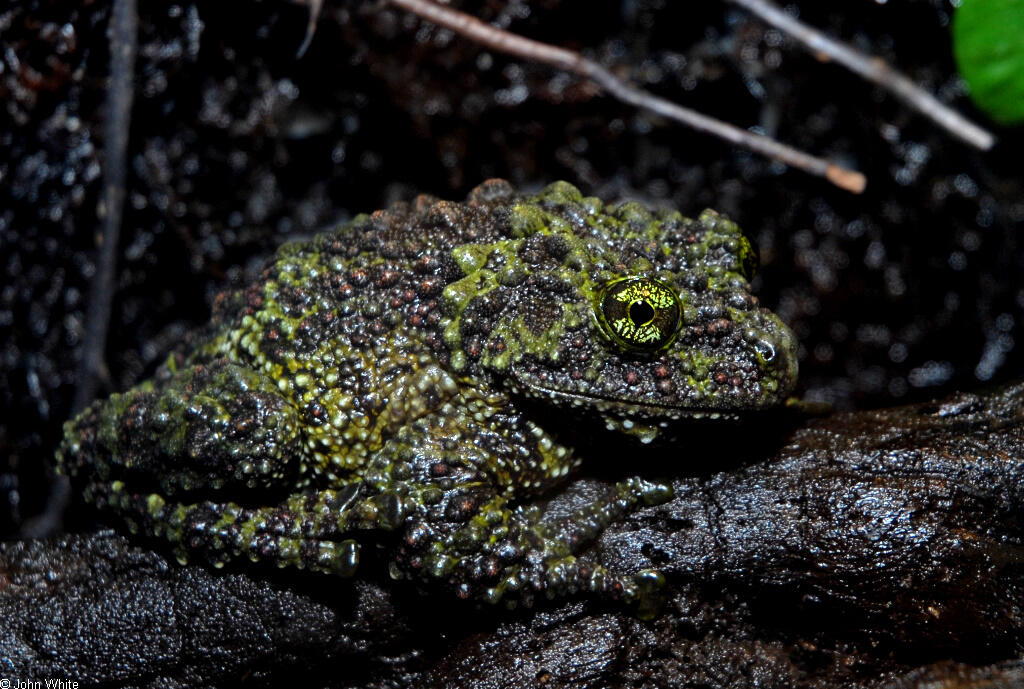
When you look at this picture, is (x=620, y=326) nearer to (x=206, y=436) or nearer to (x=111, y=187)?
(x=206, y=436)

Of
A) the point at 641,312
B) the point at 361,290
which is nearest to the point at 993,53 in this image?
the point at 641,312

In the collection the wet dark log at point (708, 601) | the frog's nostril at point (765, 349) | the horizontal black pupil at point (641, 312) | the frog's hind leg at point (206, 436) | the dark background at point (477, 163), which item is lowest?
the wet dark log at point (708, 601)

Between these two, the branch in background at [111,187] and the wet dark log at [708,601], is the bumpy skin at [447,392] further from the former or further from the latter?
the branch in background at [111,187]

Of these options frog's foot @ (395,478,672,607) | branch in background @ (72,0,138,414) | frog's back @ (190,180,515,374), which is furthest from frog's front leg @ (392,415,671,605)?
branch in background @ (72,0,138,414)

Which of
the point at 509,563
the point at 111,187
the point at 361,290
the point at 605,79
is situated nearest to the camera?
the point at 509,563

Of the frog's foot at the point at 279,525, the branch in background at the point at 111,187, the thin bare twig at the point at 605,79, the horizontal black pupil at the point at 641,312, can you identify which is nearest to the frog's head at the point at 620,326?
the horizontal black pupil at the point at 641,312

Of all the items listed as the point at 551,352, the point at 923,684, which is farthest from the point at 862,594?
the point at 551,352

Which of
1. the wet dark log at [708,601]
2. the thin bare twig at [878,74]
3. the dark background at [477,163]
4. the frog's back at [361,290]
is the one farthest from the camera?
the thin bare twig at [878,74]

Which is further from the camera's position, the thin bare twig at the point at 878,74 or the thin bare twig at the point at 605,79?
the thin bare twig at the point at 878,74
